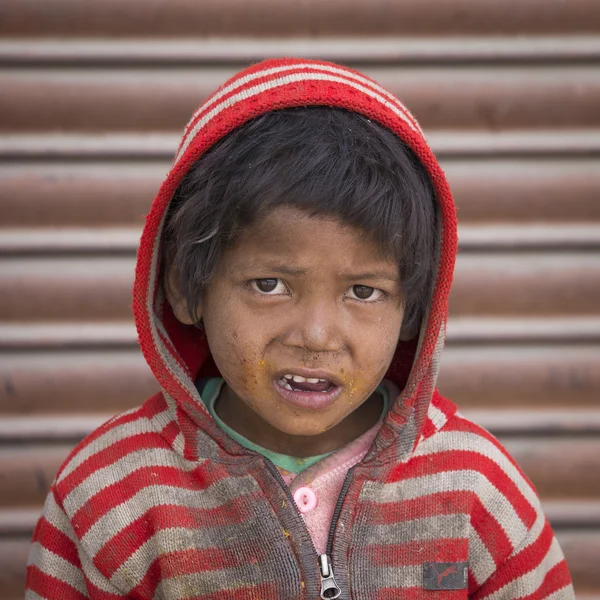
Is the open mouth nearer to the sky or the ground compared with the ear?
nearer to the ground

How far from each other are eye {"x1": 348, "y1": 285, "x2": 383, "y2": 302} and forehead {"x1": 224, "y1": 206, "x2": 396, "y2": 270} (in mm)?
64

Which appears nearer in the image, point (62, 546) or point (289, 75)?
point (289, 75)

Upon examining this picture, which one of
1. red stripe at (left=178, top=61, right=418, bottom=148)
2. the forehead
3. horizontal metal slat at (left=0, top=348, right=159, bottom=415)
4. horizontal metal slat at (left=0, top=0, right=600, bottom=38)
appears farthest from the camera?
A: horizontal metal slat at (left=0, top=348, right=159, bottom=415)

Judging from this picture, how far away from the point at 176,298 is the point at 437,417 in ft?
2.04

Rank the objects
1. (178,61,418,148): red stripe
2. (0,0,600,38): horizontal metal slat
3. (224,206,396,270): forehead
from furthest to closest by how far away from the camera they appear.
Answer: (0,0,600,38): horizontal metal slat
(178,61,418,148): red stripe
(224,206,396,270): forehead

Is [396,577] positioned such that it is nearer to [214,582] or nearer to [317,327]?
[214,582]

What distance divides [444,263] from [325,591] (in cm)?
69

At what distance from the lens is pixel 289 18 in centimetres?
217

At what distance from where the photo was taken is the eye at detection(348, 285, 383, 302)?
144 cm

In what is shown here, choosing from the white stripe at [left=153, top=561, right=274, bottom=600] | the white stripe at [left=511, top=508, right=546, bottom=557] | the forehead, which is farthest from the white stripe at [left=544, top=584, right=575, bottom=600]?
the forehead

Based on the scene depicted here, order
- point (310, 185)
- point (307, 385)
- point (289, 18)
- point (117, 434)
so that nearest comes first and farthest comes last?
point (310, 185) < point (307, 385) < point (117, 434) < point (289, 18)

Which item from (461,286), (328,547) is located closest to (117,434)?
(328,547)

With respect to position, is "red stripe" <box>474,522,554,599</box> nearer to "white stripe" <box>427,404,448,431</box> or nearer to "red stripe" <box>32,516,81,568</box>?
"white stripe" <box>427,404,448,431</box>

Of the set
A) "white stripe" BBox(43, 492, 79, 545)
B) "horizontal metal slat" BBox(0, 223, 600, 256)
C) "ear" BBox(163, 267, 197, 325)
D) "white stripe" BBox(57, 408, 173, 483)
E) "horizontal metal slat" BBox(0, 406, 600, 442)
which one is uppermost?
"horizontal metal slat" BBox(0, 223, 600, 256)
